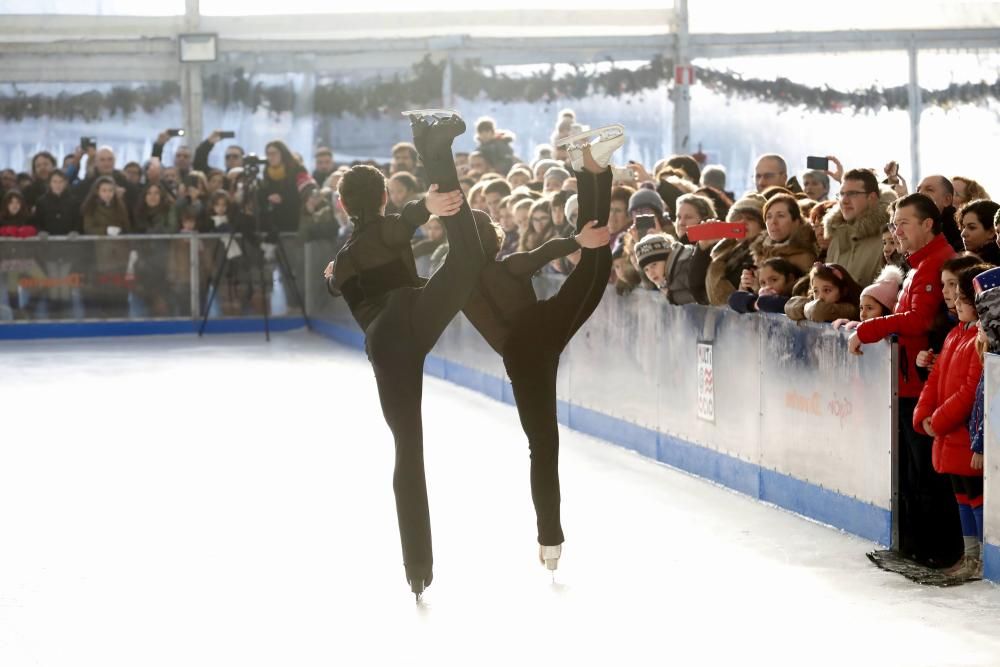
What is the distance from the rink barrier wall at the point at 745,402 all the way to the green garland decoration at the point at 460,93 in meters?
9.55

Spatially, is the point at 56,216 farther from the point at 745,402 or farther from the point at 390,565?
the point at 390,565

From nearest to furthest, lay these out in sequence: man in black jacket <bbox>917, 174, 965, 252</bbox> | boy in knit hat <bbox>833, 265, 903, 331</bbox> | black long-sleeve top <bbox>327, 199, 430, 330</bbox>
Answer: black long-sleeve top <bbox>327, 199, 430, 330</bbox>
boy in knit hat <bbox>833, 265, 903, 331</bbox>
man in black jacket <bbox>917, 174, 965, 252</bbox>

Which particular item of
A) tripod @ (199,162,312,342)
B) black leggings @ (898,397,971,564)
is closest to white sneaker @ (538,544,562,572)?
black leggings @ (898,397,971,564)

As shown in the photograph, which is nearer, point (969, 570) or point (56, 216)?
point (969, 570)

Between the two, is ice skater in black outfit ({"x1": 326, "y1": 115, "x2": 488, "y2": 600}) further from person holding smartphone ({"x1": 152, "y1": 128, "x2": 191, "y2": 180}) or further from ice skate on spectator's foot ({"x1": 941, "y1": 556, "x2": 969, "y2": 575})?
person holding smartphone ({"x1": 152, "y1": 128, "x2": 191, "y2": 180})

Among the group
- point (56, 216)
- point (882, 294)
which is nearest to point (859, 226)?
point (882, 294)

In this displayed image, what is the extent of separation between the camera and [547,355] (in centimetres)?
625

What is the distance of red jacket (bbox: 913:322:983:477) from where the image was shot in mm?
6105

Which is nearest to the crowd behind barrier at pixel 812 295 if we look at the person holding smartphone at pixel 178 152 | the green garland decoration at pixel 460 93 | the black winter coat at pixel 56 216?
the black winter coat at pixel 56 216

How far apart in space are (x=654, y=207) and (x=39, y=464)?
373cm

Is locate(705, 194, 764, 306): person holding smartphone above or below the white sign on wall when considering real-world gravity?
above

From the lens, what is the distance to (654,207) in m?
9.55

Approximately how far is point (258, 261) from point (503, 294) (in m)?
12.1

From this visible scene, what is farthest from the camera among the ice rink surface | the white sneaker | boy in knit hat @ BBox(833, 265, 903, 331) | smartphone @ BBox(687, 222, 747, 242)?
smartphone @ BBox(687, 222, 747, 242)
